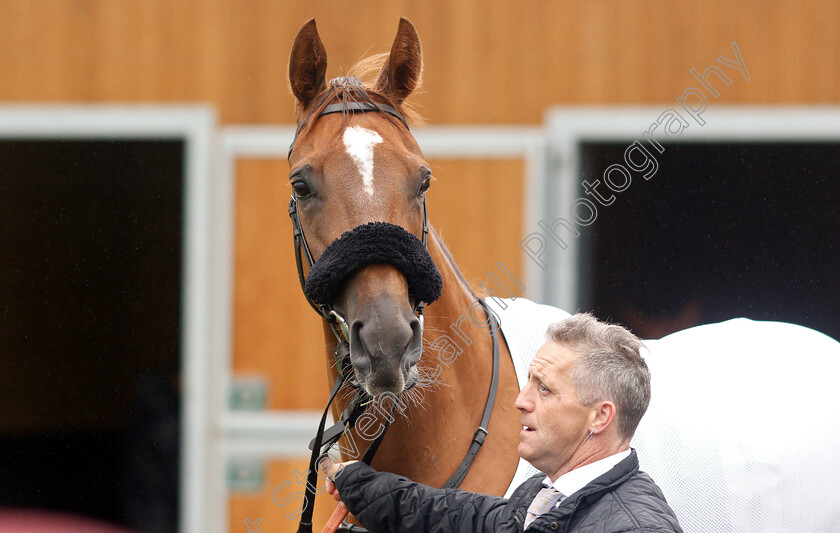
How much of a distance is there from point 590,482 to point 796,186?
2.79 m

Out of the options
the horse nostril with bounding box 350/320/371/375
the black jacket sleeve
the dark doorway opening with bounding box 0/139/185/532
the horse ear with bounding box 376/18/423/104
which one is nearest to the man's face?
the black jacket sleeve

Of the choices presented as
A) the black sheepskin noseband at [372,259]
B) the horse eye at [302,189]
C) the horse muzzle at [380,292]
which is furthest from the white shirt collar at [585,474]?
the horse eye at [302,189]

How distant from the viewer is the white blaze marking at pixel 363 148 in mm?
1776

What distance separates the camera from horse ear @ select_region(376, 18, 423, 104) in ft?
6.58

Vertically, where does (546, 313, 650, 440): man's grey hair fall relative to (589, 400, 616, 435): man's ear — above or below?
above

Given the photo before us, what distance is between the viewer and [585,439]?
1.43 metres

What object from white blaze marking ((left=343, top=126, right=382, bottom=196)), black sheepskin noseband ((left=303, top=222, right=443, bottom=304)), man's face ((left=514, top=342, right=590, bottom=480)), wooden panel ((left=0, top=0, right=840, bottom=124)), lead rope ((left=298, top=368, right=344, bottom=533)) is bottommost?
lead rope ((left=298, top=368, right=344, bottom=533))

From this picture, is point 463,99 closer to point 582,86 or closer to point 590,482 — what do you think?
point 582,86

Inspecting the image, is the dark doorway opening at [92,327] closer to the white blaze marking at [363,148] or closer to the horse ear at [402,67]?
the horse ear at [402,67]

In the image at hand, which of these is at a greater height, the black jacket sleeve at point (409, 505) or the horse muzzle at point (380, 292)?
the horse muzzle at point (380, 292)

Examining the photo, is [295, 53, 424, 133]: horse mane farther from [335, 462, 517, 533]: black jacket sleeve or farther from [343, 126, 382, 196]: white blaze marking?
[335, 462, 517, 533]: black jacket sleeve

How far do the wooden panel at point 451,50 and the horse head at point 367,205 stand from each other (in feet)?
4.82

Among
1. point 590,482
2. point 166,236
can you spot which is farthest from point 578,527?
point 166,236

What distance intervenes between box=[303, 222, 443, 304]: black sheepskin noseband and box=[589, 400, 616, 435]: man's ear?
0.48 metres
